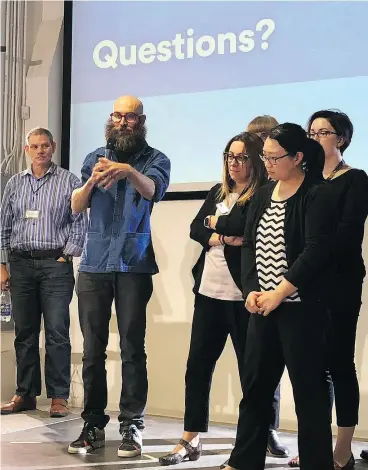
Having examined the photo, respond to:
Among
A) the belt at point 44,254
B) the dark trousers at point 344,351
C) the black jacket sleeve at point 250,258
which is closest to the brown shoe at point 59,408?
the belt at point 44,254

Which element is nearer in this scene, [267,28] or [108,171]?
[108,171]

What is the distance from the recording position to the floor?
2.85 m

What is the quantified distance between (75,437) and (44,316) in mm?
841

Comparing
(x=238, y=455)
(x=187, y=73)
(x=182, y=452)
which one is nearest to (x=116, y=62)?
(x=187, y=73)

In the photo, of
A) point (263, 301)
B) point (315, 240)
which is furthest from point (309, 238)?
point (263, 301)

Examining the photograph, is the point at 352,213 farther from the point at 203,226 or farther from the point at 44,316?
the point at 44,316

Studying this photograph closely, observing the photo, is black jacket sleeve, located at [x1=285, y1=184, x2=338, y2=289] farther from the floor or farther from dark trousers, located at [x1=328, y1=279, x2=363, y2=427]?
the floor

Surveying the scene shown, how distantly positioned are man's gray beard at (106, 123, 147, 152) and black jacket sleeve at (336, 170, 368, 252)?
91 cm

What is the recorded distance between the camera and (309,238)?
2244 millimetres

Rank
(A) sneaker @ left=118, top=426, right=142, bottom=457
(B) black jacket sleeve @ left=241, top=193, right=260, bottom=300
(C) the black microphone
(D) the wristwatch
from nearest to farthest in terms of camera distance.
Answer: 1. (B) black jacket sleeve @ left=241, top=193, right=260, bottom=300
2. (D) the wristwatch
3. (A) sneaker @ left=118, top=426, right=142, bottom=457
4. (C) the black microphone

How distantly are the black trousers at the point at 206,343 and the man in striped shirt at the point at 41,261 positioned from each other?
1.25 m

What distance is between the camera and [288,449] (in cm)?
315

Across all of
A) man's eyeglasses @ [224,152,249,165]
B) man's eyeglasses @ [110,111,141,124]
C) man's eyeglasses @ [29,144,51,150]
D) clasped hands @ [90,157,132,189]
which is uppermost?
man's eyeglasses @ [29,144,51,150]

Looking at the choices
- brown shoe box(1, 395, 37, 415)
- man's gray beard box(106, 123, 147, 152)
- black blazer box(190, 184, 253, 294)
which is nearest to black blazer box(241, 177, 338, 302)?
black blazer box(190, 184, 253, 294)
